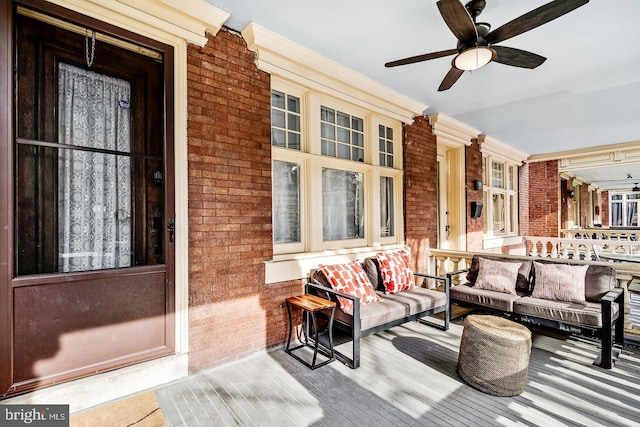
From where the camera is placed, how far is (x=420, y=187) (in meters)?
4.87

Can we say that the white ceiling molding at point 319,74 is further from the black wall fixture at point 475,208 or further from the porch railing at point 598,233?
the porch railing at point 598,233

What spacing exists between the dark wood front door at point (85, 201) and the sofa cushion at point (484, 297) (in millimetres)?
3117

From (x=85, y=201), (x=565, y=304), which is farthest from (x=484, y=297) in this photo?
(x=85, y=201)

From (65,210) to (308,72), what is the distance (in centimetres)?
257

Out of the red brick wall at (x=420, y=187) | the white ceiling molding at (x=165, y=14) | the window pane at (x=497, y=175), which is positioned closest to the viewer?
the white ceiling molding at (x=165, y=14)

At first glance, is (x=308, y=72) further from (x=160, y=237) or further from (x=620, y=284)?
(x=620, y=284)

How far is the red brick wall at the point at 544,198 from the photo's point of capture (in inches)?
330

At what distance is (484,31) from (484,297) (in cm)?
267

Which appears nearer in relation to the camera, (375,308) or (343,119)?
(375,308)

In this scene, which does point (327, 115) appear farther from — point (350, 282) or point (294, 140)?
point (350, 282)

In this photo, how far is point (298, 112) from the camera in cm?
351

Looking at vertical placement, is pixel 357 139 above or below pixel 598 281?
above

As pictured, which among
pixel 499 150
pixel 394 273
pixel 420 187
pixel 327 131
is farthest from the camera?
pixel 499 150

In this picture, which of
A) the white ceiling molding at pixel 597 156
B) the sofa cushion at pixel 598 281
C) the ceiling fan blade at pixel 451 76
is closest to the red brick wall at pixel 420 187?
the ceiling fan blade at pixel 451 76
